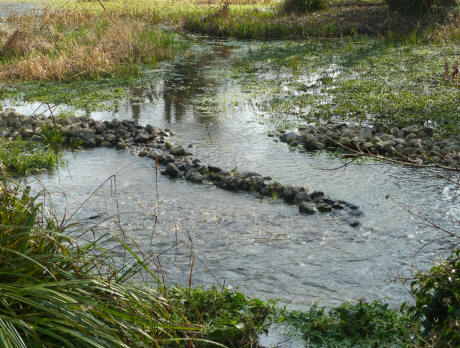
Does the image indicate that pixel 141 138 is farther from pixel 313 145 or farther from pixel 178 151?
pixel 313 145

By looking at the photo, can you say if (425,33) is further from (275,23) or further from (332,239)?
(332,239)

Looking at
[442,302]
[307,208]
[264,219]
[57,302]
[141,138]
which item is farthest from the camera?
[141,138]

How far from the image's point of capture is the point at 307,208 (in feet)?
20.1

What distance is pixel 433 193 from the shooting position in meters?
6.52

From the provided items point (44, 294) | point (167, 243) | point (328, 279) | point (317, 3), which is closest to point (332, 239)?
point (328, 279)

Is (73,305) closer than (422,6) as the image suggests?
Yes

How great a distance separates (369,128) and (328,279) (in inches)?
176

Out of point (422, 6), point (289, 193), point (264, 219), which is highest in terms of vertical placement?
point (422, 6)

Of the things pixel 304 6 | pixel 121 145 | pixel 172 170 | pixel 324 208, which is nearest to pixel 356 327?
pixel 324 208

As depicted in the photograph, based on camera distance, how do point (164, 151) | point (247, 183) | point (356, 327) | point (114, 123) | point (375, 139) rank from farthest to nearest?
point (114, 123), point (164, 151), point (375, 139), point (247, 183), point (356, 327)

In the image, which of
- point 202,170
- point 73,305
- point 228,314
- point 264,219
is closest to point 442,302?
→ point 228,314

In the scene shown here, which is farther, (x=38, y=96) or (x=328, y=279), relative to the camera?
(x=38, y=96)

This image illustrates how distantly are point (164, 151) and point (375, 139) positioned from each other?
3154mm

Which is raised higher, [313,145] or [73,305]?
[73,305]
